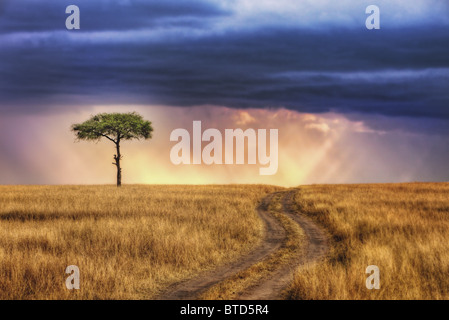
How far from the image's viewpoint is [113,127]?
56.4 m

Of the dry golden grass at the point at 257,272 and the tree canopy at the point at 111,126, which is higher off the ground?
the tree canopy at the point at 111,126

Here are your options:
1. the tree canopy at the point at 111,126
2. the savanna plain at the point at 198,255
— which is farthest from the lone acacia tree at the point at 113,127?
the savanna plain at the point at 198,255

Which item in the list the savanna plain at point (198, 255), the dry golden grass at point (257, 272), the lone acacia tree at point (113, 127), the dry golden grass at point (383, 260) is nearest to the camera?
the dry golden grass at point (383, 260)

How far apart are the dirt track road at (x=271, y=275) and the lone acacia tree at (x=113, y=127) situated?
42427 mm

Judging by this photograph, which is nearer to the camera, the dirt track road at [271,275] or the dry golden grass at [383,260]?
the dry golden grass at [383,260]

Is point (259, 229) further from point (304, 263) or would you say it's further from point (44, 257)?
point (44, 257)

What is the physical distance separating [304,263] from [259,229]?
6.04m

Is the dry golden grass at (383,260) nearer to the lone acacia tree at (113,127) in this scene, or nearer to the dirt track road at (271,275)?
the dirt track road at (271,275)

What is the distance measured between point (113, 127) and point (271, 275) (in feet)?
163

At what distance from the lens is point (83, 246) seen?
13.1 meters

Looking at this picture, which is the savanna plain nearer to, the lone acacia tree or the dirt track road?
the dirt track road

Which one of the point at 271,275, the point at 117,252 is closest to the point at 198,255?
the point at 117,252

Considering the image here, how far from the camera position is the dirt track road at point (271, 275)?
8.88 m
